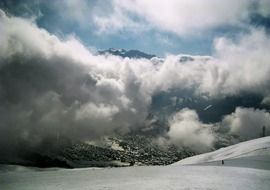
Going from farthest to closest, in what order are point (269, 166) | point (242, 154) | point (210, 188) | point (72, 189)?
point (242, 154), point (269, 166), point (72, 189), point (210, 188)

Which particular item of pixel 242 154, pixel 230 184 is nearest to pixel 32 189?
pixel 230 184

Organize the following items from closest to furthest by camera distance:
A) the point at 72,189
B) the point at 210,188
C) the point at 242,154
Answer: the point at 210,188, the point at 72,189, the point at 242,154

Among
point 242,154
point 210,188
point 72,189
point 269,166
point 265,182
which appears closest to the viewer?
point 210,188

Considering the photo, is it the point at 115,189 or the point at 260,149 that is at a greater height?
the point at 260,149

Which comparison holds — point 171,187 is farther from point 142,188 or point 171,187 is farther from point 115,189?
point 115,189

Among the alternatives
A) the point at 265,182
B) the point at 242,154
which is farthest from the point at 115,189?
the point at 242,154

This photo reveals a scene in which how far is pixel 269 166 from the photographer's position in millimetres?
35062

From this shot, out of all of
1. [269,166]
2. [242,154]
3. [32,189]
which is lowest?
[32,189]

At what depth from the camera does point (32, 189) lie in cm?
2273

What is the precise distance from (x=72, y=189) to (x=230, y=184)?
35.4 feet

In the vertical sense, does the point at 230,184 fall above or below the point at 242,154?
below

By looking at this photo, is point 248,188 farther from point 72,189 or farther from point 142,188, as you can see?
point 72,189

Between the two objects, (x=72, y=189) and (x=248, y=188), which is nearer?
(x=248, y=188)

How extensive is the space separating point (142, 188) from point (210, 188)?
439 centimetres
